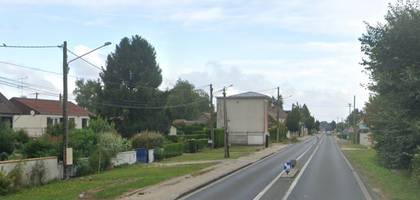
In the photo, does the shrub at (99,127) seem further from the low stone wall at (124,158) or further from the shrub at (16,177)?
the shrub at (16,177)

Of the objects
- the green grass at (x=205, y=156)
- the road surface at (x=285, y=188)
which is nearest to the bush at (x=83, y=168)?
the road surface at (x=285, y=188)

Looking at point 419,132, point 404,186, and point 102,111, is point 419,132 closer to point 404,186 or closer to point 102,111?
point 404,186

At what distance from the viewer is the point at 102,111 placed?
84.7 meters

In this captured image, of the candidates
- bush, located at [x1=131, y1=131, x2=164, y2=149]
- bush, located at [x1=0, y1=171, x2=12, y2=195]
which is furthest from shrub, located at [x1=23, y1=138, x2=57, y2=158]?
bush, located at [x1=131, y1=131, x2=164, y2=149]

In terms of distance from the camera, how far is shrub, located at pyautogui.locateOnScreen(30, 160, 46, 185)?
3267 cm

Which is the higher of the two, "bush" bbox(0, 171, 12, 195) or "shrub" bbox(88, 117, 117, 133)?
"shrub" bbox(88, 117, 117, 133)

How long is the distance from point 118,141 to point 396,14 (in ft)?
83.3

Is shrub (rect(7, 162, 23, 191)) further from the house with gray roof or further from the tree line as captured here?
the house with gray roof

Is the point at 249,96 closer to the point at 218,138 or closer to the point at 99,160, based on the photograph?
the point at 218,138

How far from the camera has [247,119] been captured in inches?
4099

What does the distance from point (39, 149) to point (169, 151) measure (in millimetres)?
25184

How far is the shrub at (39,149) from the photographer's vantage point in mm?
38500

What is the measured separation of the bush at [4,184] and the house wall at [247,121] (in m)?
74.1

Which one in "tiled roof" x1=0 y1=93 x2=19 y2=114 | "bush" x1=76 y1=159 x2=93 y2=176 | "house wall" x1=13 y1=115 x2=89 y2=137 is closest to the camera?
"bush" x1=76 y1=159 x2=93 y2=176
